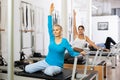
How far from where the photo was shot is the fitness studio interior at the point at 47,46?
10.2ft

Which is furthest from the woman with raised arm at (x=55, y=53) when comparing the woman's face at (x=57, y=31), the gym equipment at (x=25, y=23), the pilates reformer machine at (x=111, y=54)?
the pilates reformer machine at (x=111, y=54)

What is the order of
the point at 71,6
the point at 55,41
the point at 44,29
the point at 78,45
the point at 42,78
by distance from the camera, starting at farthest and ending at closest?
the point at 71,6, the point at 44,29, the point at 78,45, the point at 55,41, the point at 42,78

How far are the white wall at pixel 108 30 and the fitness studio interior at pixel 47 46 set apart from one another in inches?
108

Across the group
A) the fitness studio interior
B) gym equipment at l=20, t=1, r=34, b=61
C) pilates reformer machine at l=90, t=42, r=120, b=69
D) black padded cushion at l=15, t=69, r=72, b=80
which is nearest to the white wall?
the fitness studio interior

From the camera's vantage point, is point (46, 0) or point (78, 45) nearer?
point (78, 45)

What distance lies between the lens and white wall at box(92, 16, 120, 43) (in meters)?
11.6

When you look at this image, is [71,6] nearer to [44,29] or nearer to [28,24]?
[44,29]

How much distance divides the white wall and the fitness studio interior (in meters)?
2.74

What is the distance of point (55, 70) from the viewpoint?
315 cm

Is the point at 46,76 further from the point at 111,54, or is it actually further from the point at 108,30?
the point at 108,30

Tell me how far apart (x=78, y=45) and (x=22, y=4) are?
1887 mm

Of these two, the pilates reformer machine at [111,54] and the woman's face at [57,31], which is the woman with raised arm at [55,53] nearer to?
the woman's face at [57,31]

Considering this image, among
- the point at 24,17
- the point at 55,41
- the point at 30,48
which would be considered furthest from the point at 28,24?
the point at 55,41

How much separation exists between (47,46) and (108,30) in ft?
20.2
